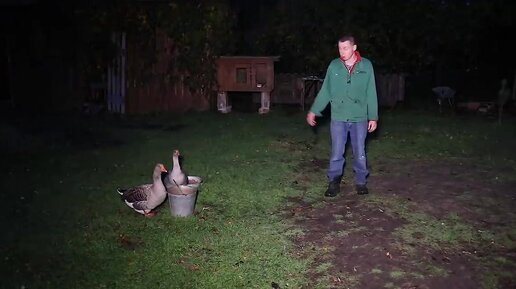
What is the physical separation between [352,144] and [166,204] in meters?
2.32

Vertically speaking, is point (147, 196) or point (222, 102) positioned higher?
point (222, 102)

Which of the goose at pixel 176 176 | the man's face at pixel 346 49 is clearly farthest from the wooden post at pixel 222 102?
the goose at pixel 176 176

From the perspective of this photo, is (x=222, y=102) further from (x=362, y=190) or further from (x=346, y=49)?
(x=346, y=49)

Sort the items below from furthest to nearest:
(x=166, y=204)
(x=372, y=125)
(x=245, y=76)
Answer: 1. (x=245, y=76)
2. (x=372, y=125)
3. (x=166, y=204)

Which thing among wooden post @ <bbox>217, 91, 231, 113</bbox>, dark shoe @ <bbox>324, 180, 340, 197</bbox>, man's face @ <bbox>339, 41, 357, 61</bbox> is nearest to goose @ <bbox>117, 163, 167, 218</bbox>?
dark shoe @ <bbox>324, 180, 340, 197</bbox>

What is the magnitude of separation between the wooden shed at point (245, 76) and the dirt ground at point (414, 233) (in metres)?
5.83

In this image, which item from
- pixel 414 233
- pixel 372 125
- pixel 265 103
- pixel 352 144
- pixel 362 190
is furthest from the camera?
pixel 265 103

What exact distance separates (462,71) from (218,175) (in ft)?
34.1

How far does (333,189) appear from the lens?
650 cm

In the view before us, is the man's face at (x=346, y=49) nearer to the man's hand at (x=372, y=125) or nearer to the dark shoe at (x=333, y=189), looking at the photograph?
the man's hand at (x=372, y=125)

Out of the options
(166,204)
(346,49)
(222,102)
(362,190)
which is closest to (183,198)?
(166,204)

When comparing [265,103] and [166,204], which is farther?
[265,103]

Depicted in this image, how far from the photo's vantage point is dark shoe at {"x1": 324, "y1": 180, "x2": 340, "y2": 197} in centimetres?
648

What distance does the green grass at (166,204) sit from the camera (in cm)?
452
